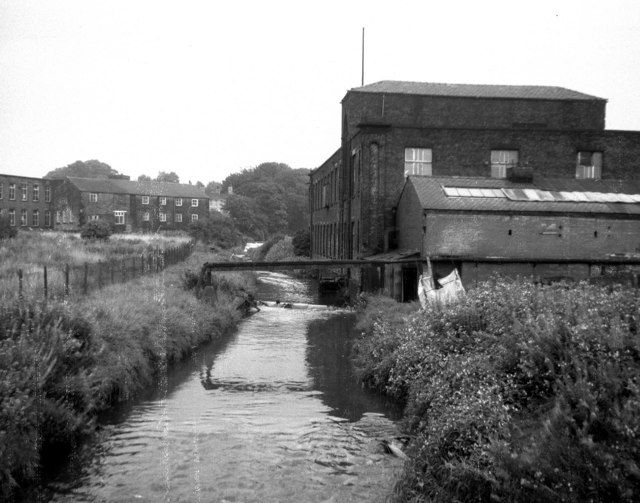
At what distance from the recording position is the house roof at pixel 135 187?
6356 centimetres

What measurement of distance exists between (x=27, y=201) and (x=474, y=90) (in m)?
42.1

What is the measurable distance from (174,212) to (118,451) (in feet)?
209

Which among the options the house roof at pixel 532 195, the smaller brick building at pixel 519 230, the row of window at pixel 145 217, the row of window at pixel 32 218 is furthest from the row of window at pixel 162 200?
the smaller brick building at pixel 519 230

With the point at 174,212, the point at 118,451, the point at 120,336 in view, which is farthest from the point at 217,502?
the point at 174,212

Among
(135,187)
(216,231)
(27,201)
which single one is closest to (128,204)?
(135,187)

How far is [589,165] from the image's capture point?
96.3ft

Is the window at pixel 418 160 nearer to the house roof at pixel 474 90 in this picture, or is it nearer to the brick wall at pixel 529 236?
the house roof at pixel 474 90

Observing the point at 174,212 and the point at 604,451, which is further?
the point at 174,212

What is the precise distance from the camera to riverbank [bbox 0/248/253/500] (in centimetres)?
768

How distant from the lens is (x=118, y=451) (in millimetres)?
9078

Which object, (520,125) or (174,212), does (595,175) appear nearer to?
(520,125)

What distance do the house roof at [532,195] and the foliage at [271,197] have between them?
193 ft

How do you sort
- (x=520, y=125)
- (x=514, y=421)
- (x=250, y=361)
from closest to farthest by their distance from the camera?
1. (x=514, y=421)
2. (x=250, y=361)
3. (x=520, y=125)

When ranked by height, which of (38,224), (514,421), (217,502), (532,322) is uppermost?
(38,224)
